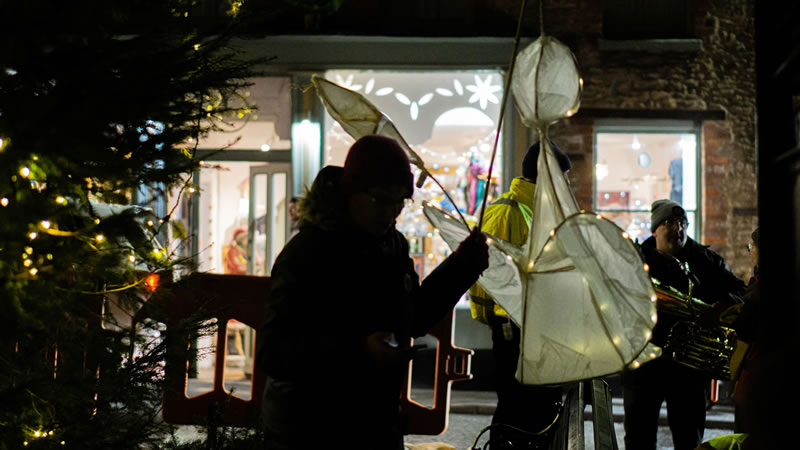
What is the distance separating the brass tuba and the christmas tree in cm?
261

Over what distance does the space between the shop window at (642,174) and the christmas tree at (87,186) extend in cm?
870

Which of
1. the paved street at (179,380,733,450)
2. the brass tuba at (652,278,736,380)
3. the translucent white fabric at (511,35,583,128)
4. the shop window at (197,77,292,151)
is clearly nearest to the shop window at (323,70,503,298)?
the shop window at (197,77,292,151)

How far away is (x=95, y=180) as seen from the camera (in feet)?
8.77

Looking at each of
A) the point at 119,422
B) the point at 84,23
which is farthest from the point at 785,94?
the point at 119,422

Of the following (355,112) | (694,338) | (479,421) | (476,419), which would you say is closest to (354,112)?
(355,112)

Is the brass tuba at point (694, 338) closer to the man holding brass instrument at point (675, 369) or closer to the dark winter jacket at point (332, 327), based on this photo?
the man holding brass instrument at point (675, 369)

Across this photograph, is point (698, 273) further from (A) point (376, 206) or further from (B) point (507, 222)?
(A) point (376, 206)

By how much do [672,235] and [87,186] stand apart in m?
4.53

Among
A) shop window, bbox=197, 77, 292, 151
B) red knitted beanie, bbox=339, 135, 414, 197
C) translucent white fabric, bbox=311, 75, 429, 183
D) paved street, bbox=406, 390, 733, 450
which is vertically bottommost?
paved street, bbox=406, 390, 733, 450

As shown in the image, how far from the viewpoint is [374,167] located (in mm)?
2732

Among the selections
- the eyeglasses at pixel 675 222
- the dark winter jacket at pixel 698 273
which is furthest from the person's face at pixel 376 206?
the eyeglasses at pixel 675 222

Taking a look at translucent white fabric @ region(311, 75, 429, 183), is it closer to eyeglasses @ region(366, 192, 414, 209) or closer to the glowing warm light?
eyeglasses @ region(366, 192, 414, 209)

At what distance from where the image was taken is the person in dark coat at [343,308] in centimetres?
262

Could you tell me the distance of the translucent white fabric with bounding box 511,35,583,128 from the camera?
8.36 feet
